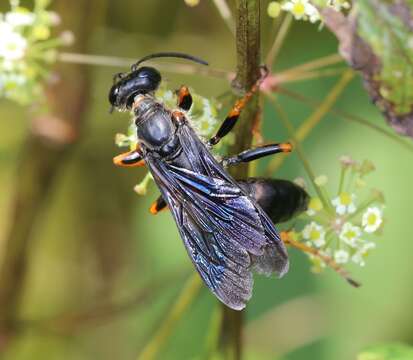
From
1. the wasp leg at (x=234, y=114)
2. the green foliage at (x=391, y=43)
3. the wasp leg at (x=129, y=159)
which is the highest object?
the green foliage at (x=391, y=43)

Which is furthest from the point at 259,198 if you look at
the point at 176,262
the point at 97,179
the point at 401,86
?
the point at 97,179

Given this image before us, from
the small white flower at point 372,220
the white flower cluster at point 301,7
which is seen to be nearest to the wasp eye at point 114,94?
the white flower cluster at point 301,7

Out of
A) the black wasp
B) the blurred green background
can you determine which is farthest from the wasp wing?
the blurred green background

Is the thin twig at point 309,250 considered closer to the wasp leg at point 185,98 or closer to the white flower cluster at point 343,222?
the white flower cluster at point 343,222

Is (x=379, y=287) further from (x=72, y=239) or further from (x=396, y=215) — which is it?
(x=72, y=239)

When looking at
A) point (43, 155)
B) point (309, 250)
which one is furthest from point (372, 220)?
point (43, 155)

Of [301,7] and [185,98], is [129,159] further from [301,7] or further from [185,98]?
[301,7]
